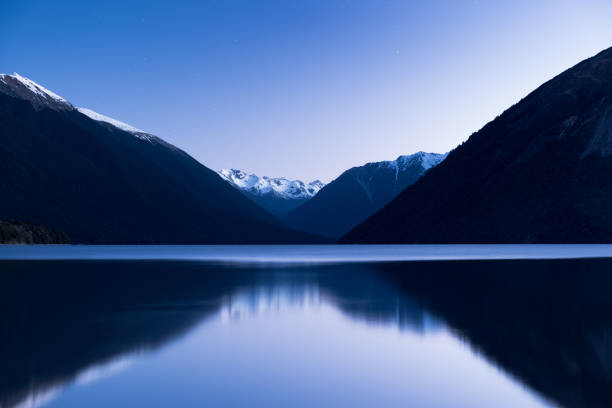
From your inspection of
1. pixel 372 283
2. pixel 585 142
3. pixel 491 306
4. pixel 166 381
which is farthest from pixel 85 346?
pixel 585 142

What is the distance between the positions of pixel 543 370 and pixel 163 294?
28506 mm

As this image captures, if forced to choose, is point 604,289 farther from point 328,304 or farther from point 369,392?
point 369,392

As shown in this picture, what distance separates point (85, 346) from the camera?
21734 mm

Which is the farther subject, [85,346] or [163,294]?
[163,294]

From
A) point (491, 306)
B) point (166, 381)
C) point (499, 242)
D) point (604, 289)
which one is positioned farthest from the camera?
point (499, 242)

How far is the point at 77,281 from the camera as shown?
173 feet

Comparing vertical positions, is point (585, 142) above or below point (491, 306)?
above

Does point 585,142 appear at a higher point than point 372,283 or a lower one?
higher

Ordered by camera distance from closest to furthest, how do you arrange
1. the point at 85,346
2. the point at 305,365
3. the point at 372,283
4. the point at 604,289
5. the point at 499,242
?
1. the point at 305,365
2. the point at 85,346
3. the point at 604,289
4. the point at 372,283
5. the point at 499,242

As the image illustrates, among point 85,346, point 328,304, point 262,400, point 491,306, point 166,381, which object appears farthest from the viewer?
point 328,304

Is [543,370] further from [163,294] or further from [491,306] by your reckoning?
[163,294]

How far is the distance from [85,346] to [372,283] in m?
32.7

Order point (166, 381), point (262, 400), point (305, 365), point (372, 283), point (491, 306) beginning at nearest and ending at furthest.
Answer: point (262, 400) → point (166, 381) → point (305, 365) → point (491, 306) → point (372, 283)

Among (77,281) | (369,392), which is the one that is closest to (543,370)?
(369,392)
